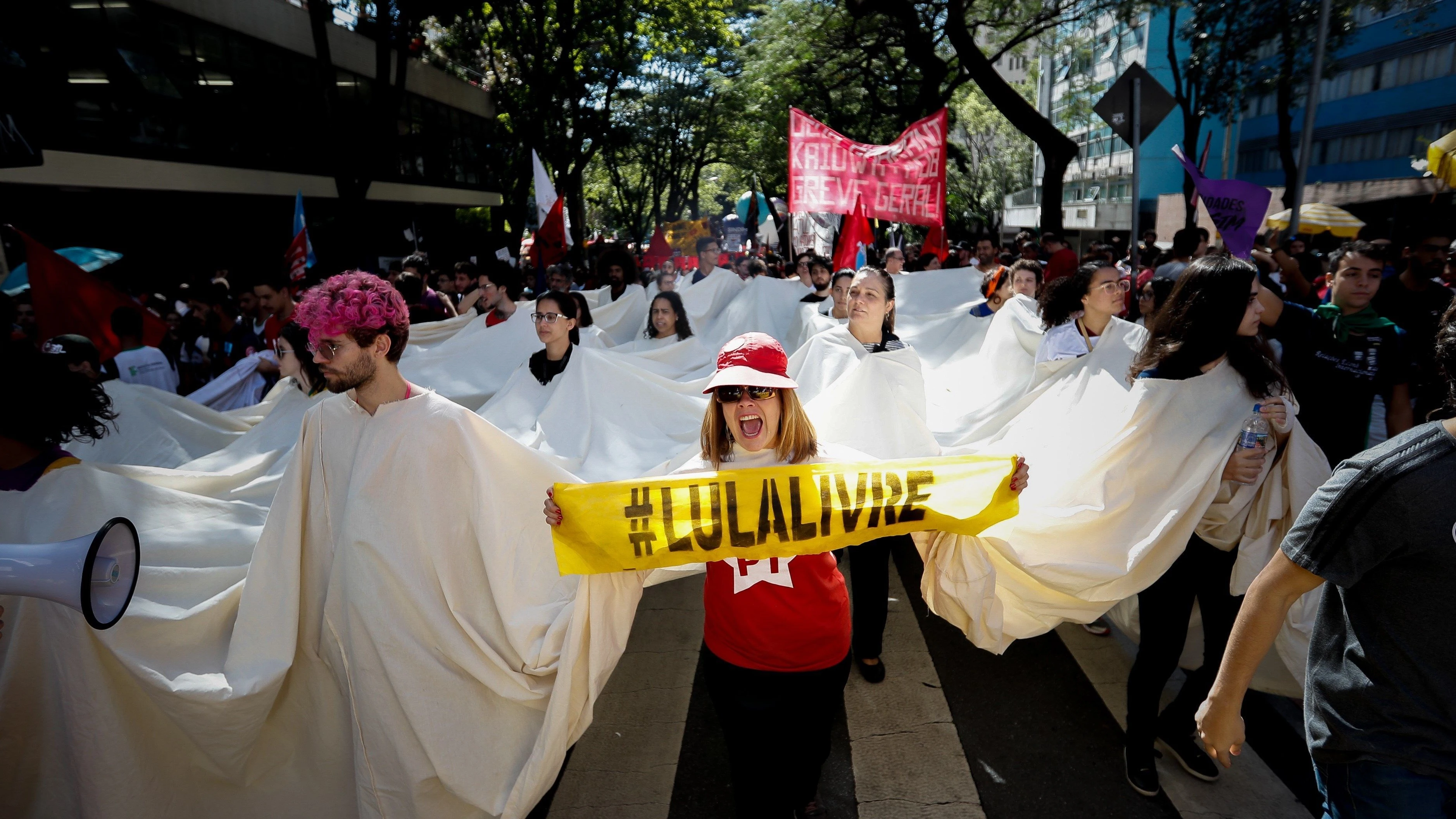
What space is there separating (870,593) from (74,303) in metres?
6.50

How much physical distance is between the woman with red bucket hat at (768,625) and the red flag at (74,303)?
5.83 m

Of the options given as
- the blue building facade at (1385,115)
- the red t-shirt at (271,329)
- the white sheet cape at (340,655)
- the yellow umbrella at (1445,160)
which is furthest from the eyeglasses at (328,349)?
the blue building facade at (1385,115)

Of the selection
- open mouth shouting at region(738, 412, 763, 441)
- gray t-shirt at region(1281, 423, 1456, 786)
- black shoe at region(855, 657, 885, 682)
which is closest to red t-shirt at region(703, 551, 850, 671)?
open mouth shouting at region(738, 412, 763, 441)

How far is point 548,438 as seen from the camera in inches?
208

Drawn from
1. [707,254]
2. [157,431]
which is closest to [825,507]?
[157,431]

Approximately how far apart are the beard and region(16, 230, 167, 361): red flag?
5.09m

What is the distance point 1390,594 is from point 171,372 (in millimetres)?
8281

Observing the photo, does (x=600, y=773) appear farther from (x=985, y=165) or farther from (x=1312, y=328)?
(x=985, y=165)

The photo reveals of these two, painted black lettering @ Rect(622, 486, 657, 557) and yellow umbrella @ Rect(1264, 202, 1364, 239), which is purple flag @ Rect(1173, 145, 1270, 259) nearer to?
painted black lettering @ Rect(622, 486, 657, 557)

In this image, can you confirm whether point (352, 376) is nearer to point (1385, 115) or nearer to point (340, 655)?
point (340, 655)

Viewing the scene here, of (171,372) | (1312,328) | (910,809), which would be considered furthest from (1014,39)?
(910,809)

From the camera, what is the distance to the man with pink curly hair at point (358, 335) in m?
2.74

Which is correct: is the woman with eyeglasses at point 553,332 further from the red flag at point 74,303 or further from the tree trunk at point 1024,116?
the tree trunk at point 1024,116

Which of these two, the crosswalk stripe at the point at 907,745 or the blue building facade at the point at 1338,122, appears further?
the blue building facade at the point at 1338,122
